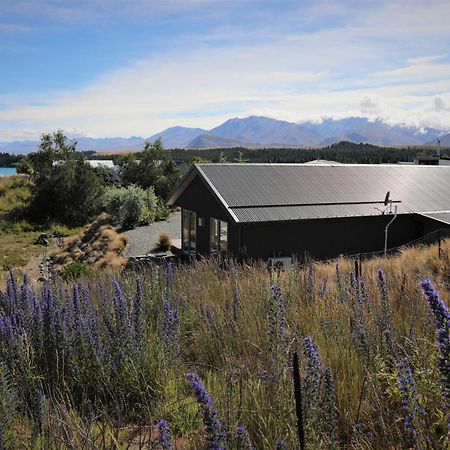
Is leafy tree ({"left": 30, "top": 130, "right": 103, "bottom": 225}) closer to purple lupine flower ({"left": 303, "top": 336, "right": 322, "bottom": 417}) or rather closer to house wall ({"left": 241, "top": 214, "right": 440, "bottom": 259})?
house wall ({"left": 241, "top": 214, "right": 440, "bottom": 259})

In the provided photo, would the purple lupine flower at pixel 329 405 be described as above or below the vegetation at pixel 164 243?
above

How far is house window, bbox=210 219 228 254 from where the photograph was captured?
56.6 feet

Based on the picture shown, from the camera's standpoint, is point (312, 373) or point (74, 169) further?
point (74, 169)

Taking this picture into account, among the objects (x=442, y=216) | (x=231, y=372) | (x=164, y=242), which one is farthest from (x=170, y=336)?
(x=164, y=242)

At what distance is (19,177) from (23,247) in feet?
62.2

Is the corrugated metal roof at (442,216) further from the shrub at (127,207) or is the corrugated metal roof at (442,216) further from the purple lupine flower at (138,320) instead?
the purple lupine flower at (138,320)

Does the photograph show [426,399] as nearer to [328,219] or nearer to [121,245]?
[328,219]

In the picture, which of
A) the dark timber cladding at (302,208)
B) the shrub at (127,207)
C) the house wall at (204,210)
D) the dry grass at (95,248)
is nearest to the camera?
the dark timber cladding at (302,208)

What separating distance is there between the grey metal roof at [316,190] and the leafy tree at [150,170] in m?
16.7

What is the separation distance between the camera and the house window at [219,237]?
17266 millimetres

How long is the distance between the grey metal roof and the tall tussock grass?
458 inches

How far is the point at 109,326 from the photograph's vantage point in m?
3.58

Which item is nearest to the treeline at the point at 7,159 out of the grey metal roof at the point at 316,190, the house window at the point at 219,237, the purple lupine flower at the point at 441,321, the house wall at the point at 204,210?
the house wall at the point at 204,210

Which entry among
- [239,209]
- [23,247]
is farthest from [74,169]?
[239,209]
